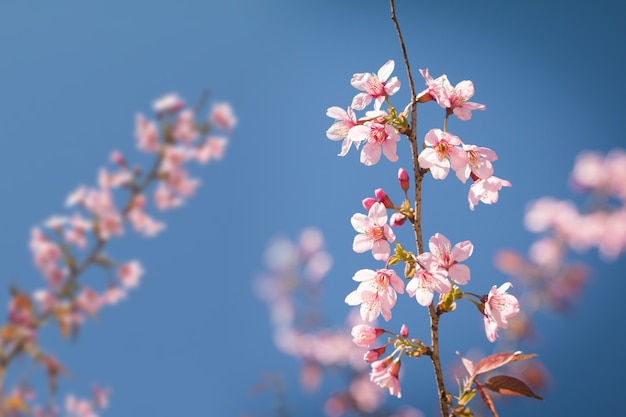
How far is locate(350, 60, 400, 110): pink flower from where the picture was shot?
0.55 metres

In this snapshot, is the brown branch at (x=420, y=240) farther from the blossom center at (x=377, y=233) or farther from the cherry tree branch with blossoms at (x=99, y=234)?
the cherry tree branch with blossoms at (x=99, y=234)

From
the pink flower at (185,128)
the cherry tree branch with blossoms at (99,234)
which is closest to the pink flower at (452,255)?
the cherry tree branch with blossoms at (99,234)

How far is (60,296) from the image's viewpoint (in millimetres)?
1639

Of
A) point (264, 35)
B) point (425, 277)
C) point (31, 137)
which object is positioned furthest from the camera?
point (264, 35)

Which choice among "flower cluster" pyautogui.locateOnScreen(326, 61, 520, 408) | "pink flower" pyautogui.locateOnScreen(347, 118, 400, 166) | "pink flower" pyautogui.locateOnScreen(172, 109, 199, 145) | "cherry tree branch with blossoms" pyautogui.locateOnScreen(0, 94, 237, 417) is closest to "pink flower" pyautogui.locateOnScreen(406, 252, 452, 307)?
"flower cluster" pyautogui.locateOnScreen(326, 61, 520, 408)

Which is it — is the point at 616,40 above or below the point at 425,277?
above

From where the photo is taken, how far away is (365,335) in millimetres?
514

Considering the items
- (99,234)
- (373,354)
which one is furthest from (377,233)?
(99,234)

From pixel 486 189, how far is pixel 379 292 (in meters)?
0.13

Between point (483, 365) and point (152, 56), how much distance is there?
207 cm

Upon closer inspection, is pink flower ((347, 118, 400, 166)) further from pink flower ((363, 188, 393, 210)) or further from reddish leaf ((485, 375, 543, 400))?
reddish leaf ((485, 375, 543, 400))

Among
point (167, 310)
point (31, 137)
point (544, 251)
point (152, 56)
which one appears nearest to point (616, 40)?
point (544, 251)

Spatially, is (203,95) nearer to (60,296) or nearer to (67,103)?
(67,103)

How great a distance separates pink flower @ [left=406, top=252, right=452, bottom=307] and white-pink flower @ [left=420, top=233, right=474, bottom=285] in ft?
0.07
